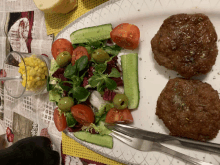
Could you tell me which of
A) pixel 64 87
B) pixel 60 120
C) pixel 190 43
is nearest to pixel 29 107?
pixel 60 120

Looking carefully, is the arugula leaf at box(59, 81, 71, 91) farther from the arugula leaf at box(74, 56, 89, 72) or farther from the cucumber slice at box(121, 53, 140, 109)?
the cucumber slice at box(121, 53, 140, 109)

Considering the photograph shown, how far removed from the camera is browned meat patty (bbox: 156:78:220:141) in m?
1.60

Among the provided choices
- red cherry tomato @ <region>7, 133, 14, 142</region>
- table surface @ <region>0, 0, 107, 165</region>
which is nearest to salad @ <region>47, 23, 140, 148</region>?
table surface @ <region>0, 0, 107, 165</region>

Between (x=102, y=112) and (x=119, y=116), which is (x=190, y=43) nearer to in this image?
(x=119, y=116)

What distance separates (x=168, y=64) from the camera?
1771 mm

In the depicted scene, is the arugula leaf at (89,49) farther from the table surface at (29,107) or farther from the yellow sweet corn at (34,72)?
the table surface at (29,107)

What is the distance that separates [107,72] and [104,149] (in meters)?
1.11

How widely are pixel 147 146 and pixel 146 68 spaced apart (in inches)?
38.9

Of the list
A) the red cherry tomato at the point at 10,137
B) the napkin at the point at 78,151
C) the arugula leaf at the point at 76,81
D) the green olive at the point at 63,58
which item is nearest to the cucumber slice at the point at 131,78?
the arugula leaf at the point at 76,81

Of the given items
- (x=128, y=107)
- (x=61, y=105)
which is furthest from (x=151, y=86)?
(x=61, y=105)

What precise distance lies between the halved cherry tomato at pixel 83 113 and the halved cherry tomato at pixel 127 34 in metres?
1.04

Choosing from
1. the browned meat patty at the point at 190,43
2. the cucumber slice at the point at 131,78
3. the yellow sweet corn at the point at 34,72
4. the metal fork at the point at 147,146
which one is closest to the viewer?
the browned meat patty at the point at 190,43

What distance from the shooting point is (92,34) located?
2289 millimetres

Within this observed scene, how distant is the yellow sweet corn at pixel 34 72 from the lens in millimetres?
2549
